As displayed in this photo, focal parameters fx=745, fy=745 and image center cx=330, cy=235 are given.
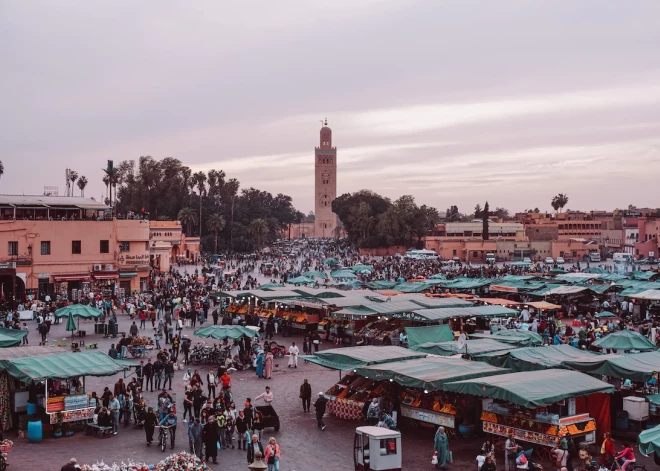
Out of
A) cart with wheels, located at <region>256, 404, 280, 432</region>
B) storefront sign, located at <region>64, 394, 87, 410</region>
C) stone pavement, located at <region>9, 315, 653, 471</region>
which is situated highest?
storefront sign, located at <region>64, 394, 87, 410</region>

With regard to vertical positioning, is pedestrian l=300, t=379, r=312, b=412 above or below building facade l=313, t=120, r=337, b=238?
below

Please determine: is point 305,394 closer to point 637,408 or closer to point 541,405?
point 541,405

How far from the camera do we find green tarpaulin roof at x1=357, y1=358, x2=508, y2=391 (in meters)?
16.2

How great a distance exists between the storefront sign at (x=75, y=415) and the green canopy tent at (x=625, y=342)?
49.5 ft

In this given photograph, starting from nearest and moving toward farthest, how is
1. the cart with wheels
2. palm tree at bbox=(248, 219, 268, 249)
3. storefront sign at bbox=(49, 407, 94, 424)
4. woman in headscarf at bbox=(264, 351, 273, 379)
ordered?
storefront sign at bbox=(49, 407, 94, 424) → the cart with wheels → woman in headscarf at bbox=(264, 351, 273, 379) → palm tree at bbox=(248, 219, 268, 249)

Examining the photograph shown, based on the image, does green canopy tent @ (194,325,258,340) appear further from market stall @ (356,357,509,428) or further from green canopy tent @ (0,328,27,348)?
market stall @ (356,357,509,428)

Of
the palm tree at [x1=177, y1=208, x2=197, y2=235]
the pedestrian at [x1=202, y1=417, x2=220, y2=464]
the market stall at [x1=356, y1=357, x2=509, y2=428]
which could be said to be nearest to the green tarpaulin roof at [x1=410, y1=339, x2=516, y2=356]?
the market stall at [x1=356, y1=357, x2=509, y2=428]

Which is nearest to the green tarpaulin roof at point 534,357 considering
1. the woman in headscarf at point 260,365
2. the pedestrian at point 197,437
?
the woman in headscarf at point 260,365

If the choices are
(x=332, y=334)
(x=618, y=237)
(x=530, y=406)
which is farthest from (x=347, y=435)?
(x=618, y=237)

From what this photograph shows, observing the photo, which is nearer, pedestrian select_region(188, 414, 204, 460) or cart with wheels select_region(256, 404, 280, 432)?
pedestrian select_region(188, 414, 204, 460)

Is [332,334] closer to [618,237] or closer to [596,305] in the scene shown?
[596,305]

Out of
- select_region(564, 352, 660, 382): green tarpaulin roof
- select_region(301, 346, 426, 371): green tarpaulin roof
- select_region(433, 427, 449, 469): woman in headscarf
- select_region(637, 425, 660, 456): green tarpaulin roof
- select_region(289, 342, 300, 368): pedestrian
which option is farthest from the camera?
select_region(289, 342, 300, 368): pedestrian

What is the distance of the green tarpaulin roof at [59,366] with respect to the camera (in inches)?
619

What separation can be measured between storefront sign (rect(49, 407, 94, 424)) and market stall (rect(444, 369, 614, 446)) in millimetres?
7864
